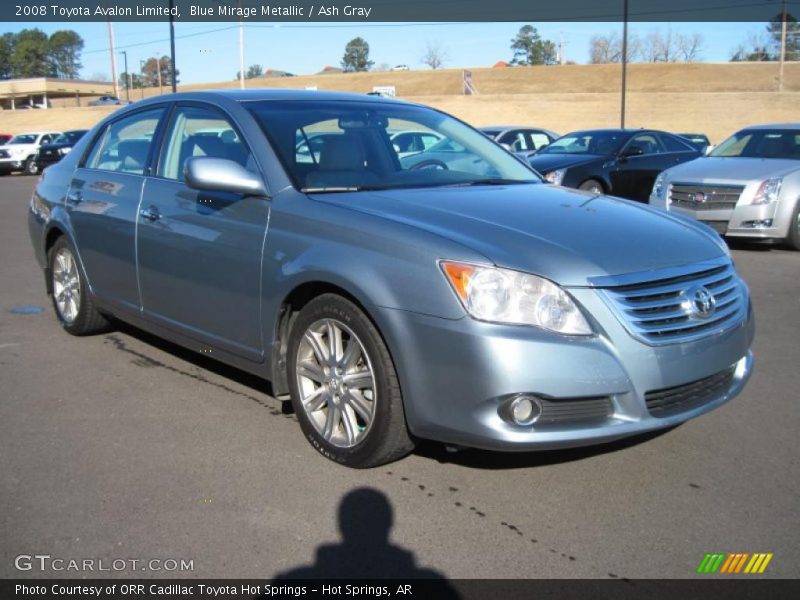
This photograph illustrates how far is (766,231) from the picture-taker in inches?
398

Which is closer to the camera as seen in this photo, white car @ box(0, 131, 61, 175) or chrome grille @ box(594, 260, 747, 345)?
chrome grille @ box(594, 260, 747, 345)

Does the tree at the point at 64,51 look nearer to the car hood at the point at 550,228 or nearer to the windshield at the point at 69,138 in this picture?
the windshield at the point at 69,138

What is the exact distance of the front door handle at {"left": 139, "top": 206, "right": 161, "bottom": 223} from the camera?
15.5 feet

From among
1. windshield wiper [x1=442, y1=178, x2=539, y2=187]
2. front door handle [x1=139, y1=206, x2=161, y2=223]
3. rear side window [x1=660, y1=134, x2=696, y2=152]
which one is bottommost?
front door handle [x1=139, y1=206, x2=161, y2=223]

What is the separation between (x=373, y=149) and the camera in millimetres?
4566

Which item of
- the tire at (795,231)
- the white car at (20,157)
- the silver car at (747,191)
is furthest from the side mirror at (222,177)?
the white car at (20,157)

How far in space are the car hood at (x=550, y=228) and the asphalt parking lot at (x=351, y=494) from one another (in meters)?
0.97

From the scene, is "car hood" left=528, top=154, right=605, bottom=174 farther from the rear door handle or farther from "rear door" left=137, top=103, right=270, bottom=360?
"rear door" left=137, top=103, right=270, bottom=360

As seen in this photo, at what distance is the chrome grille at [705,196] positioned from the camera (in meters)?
10.2

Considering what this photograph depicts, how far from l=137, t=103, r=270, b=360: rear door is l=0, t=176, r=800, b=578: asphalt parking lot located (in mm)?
516

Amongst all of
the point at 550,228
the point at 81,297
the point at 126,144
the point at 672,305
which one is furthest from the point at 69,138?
the point at 672,305

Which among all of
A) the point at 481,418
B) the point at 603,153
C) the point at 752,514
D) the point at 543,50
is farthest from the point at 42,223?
the point at 543,50

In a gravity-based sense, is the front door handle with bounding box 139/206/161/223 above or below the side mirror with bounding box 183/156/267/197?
below

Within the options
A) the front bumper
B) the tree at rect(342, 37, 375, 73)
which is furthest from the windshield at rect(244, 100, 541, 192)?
the tree at rect(342, 37, 375, 73)
